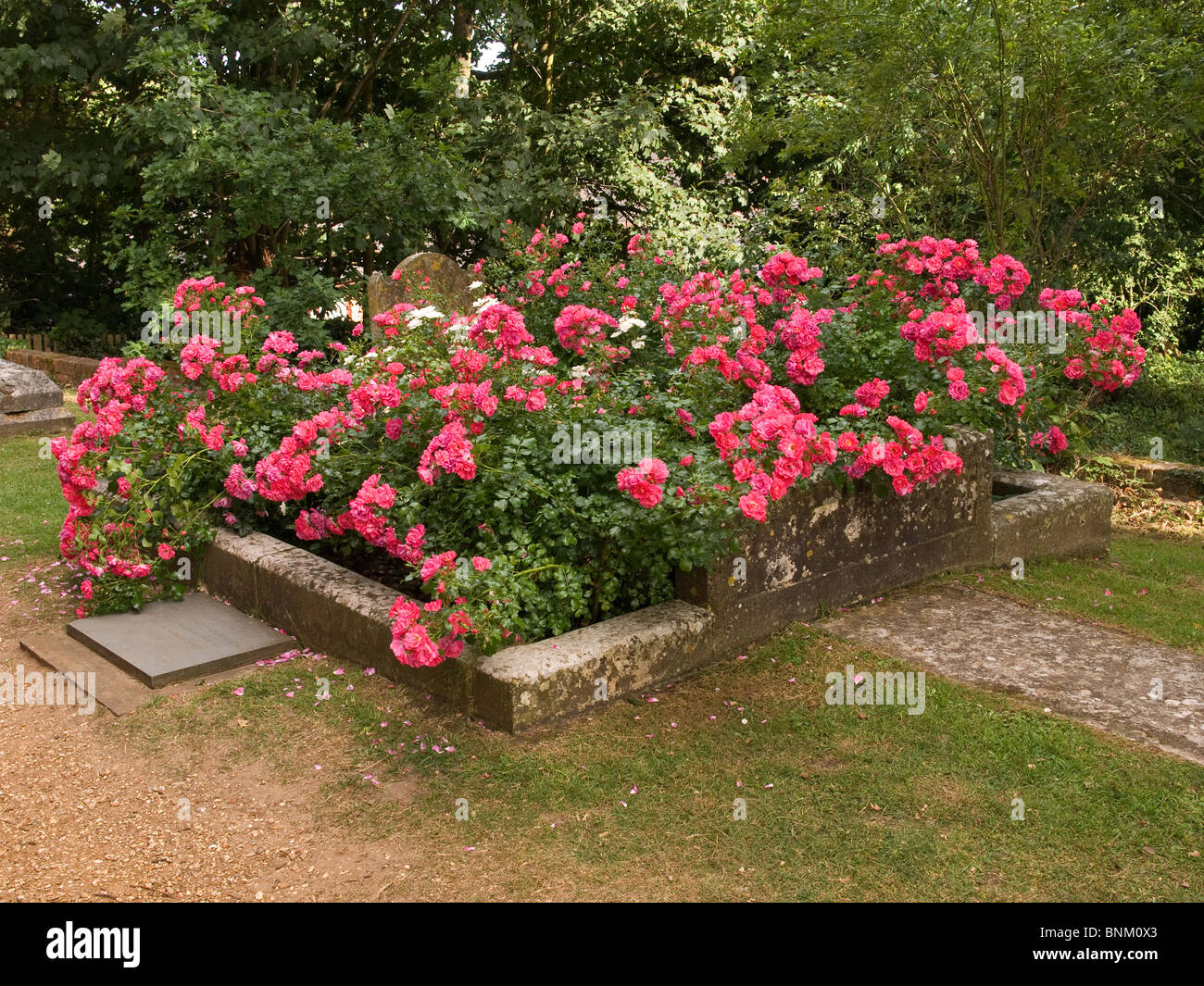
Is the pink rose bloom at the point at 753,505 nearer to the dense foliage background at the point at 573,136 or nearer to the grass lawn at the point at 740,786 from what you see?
the grass lawn at the point at 740,786

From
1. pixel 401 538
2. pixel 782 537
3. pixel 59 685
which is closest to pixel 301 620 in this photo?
pixel 401 538

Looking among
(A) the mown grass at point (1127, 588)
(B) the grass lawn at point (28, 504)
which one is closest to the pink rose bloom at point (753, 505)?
(A) the mown grass at point (1127, 588)

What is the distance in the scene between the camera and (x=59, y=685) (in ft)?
14.0

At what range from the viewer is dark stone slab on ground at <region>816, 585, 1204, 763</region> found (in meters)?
3.94

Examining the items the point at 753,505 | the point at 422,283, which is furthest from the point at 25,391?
the point at 753,505

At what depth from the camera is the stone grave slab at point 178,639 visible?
4344 mm

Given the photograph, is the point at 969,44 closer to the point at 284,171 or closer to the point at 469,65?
the point at 284,171

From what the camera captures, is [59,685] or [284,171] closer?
[59,685]

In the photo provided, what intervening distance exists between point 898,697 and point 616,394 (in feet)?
5.81

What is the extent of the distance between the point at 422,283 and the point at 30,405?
3.94 metres

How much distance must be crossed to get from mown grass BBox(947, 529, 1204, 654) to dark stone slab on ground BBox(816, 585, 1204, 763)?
0.15 meters

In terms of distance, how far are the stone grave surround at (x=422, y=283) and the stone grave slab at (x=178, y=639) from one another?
2795 mm

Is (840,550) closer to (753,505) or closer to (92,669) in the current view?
(753,505)

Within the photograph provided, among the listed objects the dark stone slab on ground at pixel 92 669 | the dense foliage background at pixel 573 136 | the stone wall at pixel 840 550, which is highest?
the dense foliage background at pixel 573 136
